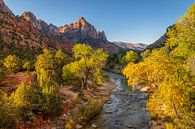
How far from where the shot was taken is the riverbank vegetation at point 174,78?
2269 cm

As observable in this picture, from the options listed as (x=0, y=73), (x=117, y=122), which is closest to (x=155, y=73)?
(x=117, y=122)

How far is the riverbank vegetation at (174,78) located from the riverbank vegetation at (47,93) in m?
12.6

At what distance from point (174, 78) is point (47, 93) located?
19.2 meters

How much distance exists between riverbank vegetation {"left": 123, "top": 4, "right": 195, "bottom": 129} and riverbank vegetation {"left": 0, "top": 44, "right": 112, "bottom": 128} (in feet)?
41.3

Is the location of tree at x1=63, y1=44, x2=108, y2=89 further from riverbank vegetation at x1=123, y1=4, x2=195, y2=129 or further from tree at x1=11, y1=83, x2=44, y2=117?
riverbank vegetation at x1=123, y1=4, x2=195, y2=129

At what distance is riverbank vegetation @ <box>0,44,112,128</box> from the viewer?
31.4 m

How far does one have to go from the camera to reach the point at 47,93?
36.0 metres

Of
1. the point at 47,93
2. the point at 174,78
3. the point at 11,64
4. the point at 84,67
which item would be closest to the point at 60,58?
the point at 84,67

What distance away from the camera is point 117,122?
36.9 m

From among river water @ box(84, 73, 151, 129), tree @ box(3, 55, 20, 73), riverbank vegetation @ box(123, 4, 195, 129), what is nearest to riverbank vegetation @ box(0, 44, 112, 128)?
tree @ box(3, 55, 20, 73)

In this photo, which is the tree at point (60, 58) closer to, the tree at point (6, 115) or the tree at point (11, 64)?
the tree at point (11, 64)

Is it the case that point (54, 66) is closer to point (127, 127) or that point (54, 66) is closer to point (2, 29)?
point (127, 127)

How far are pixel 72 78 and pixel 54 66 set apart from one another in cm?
546

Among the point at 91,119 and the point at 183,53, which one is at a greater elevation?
the point at 183,53
